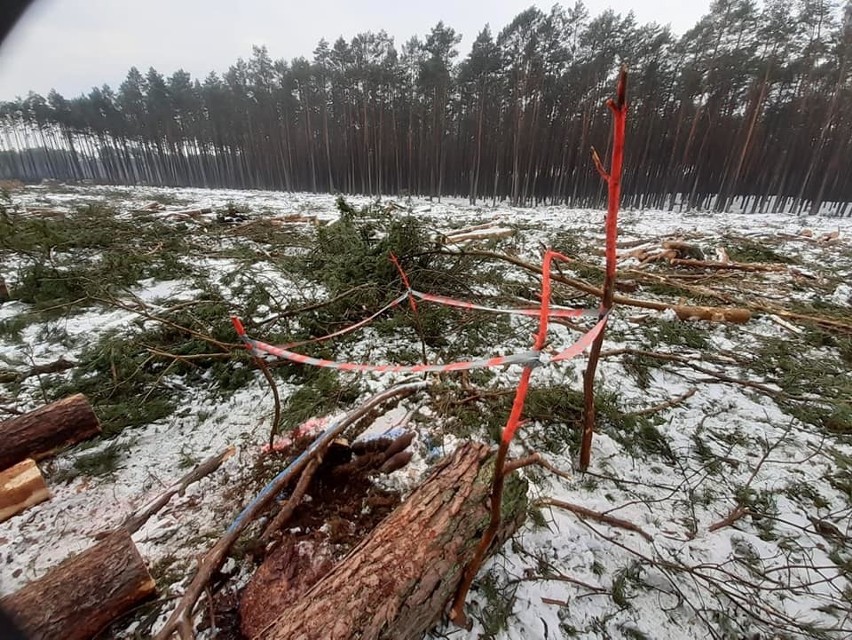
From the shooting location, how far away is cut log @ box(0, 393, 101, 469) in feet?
6.43

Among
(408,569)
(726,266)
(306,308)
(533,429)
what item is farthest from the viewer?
(726,266)

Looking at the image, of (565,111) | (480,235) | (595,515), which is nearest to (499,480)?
(595,515)

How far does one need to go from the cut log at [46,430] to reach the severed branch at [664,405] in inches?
149

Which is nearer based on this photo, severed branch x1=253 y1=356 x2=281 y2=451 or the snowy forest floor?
the snowy forest floor

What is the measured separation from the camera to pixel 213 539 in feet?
5.60

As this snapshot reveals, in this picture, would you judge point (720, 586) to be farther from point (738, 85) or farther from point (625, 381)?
point (738, 85)

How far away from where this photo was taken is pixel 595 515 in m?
1.83

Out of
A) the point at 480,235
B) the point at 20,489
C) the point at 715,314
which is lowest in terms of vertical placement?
the point at 20,489

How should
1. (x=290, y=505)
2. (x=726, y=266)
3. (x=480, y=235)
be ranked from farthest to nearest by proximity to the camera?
(x=480, y=235) → (x=726, y=266) → (x=290, y=505)

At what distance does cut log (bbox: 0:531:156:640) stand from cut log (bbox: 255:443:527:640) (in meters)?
0.56

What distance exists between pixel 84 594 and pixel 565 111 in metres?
28.4

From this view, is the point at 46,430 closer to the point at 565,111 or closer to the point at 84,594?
the point at 84,594

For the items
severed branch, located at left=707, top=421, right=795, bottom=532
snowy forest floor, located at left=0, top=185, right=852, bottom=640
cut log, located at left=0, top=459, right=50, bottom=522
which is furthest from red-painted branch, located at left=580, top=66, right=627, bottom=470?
cut log, located at left=0, top=459, right=50, bottom=522

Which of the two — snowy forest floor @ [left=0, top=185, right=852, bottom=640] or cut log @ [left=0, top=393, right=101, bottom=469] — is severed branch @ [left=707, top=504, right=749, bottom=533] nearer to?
snowy forest floor @ [left=0, top=185, right=852, bottom=640]
